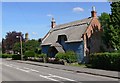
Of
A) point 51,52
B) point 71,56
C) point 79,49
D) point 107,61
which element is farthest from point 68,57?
point 107,61

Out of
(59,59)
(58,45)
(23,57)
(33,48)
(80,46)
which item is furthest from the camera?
(33,48)

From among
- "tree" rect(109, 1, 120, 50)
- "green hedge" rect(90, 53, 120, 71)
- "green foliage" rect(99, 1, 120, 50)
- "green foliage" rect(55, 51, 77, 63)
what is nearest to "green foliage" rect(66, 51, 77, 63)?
"green foliage" rect(55, 51, 77, 63)

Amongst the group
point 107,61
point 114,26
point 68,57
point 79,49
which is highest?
point 114,26

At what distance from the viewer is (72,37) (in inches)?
1982

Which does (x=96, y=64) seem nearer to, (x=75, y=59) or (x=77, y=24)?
(x=75, y=59)

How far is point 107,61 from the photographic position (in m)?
28.9

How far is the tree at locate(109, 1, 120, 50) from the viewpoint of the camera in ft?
124

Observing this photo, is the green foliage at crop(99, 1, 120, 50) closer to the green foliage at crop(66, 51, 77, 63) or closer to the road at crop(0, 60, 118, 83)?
the green foliage at crop(66, 51, 77, 63)

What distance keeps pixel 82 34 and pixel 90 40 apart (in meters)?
1.73

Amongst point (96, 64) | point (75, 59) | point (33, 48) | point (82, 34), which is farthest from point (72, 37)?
point (33, 48)

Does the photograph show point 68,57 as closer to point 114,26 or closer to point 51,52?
point 114,26

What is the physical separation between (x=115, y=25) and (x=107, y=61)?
11.0m

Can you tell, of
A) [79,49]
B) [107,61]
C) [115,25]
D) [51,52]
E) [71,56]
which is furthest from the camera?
[51,52]

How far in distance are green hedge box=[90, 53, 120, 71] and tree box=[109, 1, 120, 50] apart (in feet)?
22.4
